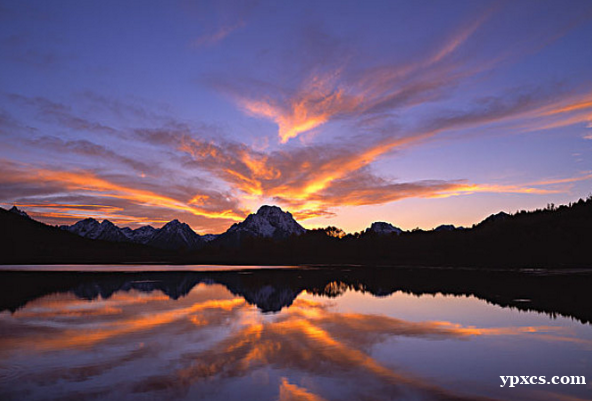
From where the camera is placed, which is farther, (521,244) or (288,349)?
(521,244)

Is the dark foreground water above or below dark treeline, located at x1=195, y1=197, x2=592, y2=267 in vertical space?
below

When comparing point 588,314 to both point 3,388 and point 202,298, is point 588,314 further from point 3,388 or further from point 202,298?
point 3,388

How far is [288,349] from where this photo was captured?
56.5 feet

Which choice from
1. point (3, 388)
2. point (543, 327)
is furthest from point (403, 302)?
point (3, 388)

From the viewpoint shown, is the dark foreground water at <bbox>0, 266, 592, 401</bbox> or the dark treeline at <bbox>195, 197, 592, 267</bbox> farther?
the dark treeline at <bbox>195, 197, 592, 267</bbox>

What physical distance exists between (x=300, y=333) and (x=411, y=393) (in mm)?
9361

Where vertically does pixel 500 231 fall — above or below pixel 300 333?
above

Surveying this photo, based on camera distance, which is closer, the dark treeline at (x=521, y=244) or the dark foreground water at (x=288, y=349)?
the dark foreground water at (x=288, y=349)

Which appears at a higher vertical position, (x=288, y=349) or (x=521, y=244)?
(x=521, y=244)

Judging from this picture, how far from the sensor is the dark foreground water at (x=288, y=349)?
40.0ft

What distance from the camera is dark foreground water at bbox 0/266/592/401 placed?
12.2m

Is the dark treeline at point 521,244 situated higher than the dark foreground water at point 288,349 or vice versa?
the dark treeline at point 521,244

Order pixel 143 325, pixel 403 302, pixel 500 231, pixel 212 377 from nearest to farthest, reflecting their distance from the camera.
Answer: pixel 212 377 → pixel 143 325 → pixel 403 302 → pixel 500 231

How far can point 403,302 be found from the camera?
112ft
